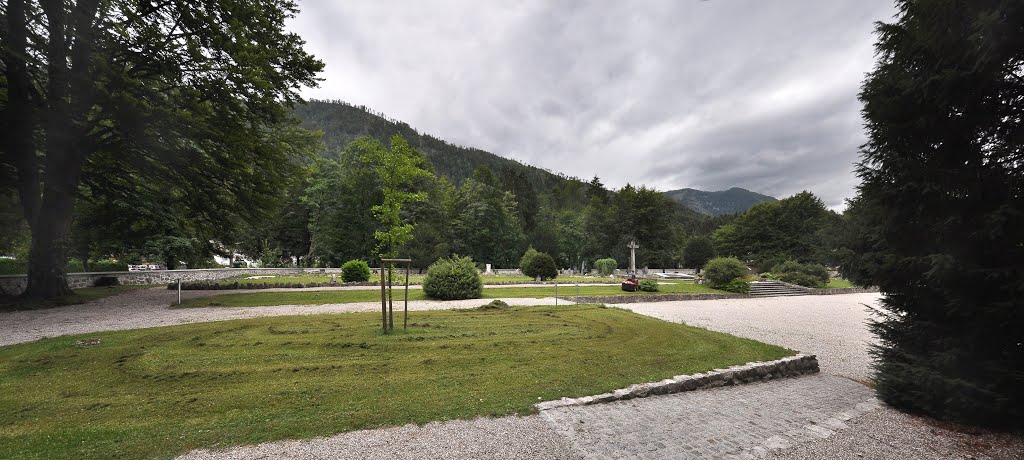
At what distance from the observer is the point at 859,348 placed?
29.0ft

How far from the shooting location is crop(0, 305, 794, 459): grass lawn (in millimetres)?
3713

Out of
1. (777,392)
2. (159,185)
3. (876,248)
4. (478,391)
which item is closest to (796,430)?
(777,392)

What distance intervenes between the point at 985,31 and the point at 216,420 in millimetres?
8434

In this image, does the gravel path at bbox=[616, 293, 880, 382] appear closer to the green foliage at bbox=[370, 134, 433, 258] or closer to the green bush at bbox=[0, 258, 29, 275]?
the green foliage at bbox=[370, 134, 433, 258]

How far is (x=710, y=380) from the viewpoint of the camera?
18.5 ft

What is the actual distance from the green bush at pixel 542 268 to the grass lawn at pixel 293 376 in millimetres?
19223

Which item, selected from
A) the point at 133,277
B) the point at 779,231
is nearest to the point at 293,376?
the point at 133,277

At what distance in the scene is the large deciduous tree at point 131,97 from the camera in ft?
39.8

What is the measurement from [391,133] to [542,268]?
113 metres

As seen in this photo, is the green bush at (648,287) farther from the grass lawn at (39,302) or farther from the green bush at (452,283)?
the grass lawn at (39,302)

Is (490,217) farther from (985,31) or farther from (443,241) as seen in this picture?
(985,31)

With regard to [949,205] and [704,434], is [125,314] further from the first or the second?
[949,205]

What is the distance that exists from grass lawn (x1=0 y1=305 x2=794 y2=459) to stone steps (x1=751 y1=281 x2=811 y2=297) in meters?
18.2

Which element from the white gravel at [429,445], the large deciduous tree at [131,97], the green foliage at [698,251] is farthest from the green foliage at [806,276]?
the large deciduous tree at [131,97]
